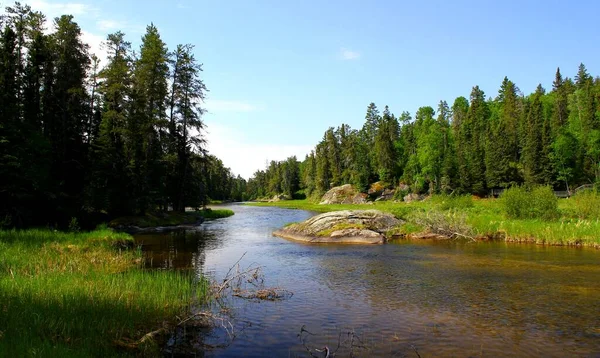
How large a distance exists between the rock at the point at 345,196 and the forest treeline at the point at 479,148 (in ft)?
8.89

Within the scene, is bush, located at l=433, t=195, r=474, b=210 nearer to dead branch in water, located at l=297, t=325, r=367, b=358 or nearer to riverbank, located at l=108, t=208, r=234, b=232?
riverbank, located at l=108, t=208, r=234, b=232

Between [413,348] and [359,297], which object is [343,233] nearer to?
[359,297]

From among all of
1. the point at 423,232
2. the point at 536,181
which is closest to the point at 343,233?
the point at 423,232

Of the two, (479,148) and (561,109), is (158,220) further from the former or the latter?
(561,109)

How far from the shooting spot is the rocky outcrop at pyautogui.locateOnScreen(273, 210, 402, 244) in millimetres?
33625

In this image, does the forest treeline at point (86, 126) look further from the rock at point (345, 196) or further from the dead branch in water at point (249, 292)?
the rock at point (345, 196)

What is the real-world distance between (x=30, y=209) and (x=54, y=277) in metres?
24.1

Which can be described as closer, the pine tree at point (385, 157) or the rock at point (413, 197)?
the rock at point (413, 197)

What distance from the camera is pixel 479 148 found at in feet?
294

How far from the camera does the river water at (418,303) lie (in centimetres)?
1083

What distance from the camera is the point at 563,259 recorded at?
23234 mm

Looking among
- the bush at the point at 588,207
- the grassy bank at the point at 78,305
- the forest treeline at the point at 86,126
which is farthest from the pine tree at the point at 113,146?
the bush at the point at 588,207

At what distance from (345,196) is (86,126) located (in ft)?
250

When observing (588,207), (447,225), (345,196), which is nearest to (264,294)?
(447,225)
